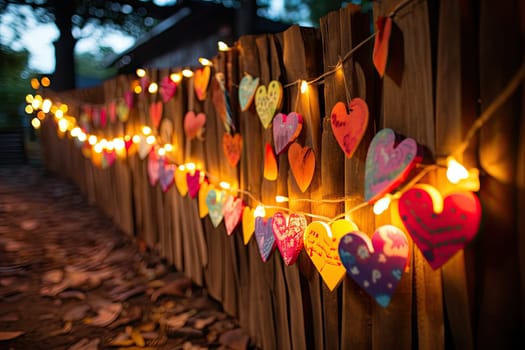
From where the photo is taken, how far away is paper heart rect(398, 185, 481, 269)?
105 centimetres

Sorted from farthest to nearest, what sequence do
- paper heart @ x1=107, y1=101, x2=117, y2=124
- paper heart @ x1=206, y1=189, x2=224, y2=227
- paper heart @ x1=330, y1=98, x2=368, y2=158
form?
1. paper heart @ x1=107, y1=101, x2=117, y2=124
2. paper heart @ x1=206, y1=189, x2=224, y2=227
3. paper heart @ x1=330, y1=98, x2=368, y2=158

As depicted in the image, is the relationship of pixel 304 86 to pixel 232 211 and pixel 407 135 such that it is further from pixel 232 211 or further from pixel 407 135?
pixel 232 211

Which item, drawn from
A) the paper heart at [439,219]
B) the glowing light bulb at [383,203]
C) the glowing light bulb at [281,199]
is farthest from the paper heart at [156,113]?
the paper heart at [439,219]

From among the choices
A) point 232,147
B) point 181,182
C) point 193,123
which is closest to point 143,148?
point 181,182

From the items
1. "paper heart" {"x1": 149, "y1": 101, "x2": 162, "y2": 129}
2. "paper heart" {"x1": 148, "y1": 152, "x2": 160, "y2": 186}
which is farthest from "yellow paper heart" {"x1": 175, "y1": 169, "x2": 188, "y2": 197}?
"paper heart" {"x1": 149, "y1": 101, "x2": 162, "y2": 129}

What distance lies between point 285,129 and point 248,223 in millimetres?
624

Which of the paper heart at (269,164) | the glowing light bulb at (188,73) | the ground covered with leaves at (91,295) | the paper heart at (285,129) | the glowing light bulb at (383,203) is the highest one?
the glowing light bulb at (188,73)

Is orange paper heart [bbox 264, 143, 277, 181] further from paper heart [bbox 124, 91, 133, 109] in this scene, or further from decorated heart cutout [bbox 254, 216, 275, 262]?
paper heart [bbox 124, 91, 133, 109]

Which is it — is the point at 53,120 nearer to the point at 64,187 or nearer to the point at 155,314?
the point at 64,187

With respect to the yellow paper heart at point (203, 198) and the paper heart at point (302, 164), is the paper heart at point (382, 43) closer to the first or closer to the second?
the paper heart at point (302, 164)

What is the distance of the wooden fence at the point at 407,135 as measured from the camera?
1087mm

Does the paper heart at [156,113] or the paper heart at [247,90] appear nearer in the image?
the paper heart at [247,90]

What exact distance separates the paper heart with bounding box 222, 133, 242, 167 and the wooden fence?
47 millimetres

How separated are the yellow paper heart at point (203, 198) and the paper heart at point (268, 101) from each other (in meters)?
0.77
